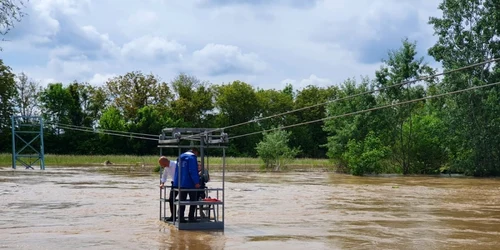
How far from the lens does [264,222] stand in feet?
50.9

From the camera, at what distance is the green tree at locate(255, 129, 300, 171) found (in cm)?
5133

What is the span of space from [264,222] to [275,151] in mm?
36087

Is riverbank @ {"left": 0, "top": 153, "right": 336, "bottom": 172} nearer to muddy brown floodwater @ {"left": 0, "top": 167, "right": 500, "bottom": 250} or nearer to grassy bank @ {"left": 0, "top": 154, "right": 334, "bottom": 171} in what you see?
grassy bank @ {"left": 0, "top": 154, "right": 334, "bottom": 171}

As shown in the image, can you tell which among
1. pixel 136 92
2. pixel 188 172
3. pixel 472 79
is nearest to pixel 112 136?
pixel 136 92

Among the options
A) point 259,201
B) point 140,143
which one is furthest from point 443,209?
point 140,143

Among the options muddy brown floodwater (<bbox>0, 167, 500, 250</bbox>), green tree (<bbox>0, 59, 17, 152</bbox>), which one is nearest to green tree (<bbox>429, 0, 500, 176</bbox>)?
muddy brown floodwater (<bbox>0, 167, 500, 250</bbox>)

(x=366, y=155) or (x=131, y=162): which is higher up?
(x=366, y=155)

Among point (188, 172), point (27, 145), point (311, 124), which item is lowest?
point (188, 172)

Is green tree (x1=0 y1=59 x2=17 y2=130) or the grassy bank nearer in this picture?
the grassy bank

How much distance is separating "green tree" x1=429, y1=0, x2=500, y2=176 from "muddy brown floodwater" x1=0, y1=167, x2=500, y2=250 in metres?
22.0

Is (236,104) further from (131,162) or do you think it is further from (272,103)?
(131,162)

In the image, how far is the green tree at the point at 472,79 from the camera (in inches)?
1790

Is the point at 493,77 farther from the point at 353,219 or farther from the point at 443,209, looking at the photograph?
the point at 353,219

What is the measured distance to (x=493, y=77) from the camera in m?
45.1
